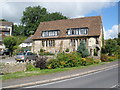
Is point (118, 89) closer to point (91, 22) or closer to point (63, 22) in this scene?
point (91, 22)

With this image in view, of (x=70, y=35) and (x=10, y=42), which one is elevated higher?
(x=70, y=35)

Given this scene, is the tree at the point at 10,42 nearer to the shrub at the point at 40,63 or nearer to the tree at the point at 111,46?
the tree at the point at 111,46

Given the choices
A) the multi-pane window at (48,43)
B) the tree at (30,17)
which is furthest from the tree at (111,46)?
the tree at (30,17)

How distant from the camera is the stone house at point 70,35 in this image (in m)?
40.4

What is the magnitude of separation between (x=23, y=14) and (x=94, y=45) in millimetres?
52825

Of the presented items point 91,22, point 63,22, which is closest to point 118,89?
point 91,22

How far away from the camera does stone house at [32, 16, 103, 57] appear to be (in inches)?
1592

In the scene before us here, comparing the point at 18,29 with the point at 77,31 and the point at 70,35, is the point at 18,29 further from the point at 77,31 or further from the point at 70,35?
the point at 77,31

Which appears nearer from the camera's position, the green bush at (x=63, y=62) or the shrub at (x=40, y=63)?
the shrub at (x=40, y=63)

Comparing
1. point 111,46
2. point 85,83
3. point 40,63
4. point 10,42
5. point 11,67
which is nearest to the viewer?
point 85,83

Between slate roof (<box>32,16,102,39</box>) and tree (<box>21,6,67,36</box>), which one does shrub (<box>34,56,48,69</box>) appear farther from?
tree (<box>21,6,67,36</box>)

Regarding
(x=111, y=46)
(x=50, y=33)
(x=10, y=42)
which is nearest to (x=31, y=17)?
(x=50, y=33)

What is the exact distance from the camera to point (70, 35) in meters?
43.8

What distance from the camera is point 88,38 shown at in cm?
4103
